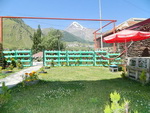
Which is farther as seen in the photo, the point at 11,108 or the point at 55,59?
the point at 55,59

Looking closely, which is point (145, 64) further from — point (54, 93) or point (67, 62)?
point (67, 62)

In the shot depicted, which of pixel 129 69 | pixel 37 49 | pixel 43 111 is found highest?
pixel 37 49

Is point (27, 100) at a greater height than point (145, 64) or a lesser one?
lesser

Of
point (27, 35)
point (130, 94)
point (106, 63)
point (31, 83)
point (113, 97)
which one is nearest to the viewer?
point (113, 97)

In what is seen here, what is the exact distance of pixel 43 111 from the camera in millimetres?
2723

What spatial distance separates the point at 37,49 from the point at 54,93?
5325 centimetres

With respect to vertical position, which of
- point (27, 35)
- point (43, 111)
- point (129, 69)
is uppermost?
point (27, 35)

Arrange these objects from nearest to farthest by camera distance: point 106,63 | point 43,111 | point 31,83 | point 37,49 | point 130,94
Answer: point 43,111 < point 130,94 < point 31,83 < point 106,63 < point 37,49

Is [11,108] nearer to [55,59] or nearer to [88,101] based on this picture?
[88,101]

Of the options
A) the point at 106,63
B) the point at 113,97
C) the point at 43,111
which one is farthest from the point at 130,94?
the point at 106,63

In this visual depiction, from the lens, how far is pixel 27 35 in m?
142

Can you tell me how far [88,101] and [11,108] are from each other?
1827mm

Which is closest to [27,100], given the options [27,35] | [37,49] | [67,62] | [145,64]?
[145,64]

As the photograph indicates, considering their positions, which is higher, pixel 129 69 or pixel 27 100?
pixel 129 69
